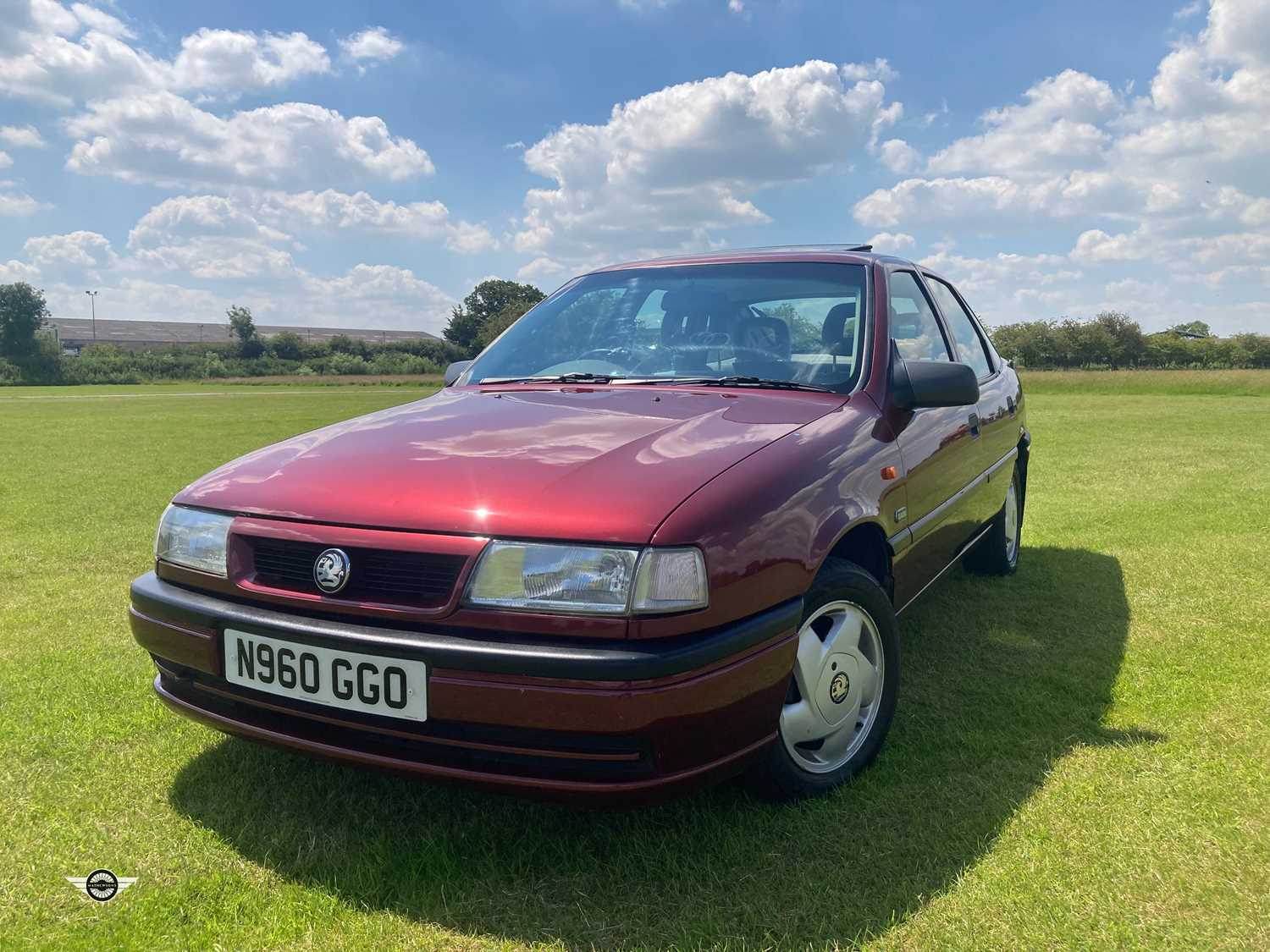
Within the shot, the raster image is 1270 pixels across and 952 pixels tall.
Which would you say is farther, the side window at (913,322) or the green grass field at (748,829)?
the side window at (913,322)

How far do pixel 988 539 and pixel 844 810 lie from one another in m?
2.56

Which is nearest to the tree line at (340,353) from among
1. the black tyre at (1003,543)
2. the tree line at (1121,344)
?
the tree line at (1121,344)

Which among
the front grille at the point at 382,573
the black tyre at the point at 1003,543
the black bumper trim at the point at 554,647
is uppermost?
the front grille at the point at 382,573

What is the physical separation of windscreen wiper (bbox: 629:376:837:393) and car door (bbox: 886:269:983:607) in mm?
302

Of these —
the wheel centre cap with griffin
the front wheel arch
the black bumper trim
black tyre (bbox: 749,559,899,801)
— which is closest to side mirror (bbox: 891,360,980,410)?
the front wheel arch

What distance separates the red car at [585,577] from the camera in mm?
1770

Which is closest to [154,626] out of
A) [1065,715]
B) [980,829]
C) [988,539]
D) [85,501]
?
[980,829]

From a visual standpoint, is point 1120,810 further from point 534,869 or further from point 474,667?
point 474,667

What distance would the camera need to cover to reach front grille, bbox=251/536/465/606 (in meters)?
1.84

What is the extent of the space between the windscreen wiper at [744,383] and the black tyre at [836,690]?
626 mm

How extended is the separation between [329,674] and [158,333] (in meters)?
114

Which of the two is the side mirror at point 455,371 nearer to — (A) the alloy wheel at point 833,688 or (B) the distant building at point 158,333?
(A) the alloy wheel at point 833,688

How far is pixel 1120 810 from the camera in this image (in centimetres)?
223

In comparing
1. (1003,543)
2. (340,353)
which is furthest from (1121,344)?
(1003,543)
